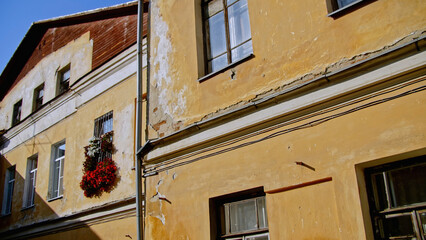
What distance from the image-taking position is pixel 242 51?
6.96 meters

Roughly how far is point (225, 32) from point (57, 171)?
755 centimetres

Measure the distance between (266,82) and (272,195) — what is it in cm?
164

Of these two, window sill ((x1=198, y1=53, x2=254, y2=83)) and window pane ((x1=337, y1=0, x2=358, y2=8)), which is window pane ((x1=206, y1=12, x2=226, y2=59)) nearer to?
window sill ((x1=198, y1=53, x2=254, y2=83))

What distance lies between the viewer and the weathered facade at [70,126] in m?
10.0

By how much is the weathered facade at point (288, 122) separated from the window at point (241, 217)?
2 cm

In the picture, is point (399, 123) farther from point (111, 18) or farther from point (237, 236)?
point (111, 18)

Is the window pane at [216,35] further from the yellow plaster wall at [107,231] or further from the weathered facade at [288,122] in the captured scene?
the yellow plaster wall at [107,231]

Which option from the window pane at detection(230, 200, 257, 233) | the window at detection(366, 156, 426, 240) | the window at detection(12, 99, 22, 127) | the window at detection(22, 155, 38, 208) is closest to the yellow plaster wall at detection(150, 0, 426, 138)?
the window at detection(366, 156, 426, 240)

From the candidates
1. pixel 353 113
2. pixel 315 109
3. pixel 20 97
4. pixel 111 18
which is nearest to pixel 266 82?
pixel 315 109

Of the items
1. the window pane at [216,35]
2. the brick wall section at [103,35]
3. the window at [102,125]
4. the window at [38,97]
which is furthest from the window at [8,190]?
the window pane at [216,35]

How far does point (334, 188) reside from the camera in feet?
16.7

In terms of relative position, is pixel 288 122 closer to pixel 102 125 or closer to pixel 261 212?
pixel 261 212

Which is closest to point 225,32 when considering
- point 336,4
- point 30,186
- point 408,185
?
point 336,4

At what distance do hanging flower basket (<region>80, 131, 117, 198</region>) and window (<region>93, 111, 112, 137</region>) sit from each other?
0.71 ft
